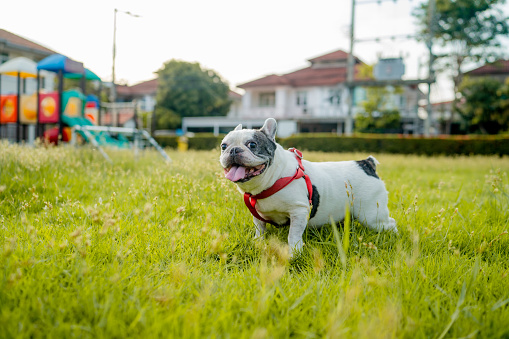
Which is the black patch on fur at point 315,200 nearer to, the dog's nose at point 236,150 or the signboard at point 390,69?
the dog's nose at point 236,150

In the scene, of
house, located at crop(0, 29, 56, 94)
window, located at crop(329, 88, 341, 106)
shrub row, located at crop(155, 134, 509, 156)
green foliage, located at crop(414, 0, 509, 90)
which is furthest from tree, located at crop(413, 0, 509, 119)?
house, located at crop(0, 29, 56, 94)

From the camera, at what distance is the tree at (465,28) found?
1224 inches

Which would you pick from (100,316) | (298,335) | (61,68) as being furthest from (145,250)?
(61,68)

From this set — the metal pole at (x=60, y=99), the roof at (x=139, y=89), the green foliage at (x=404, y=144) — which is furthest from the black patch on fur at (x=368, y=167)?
the roof at (x=139, y=89)

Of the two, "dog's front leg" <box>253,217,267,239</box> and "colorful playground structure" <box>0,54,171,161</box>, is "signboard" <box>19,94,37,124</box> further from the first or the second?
"dog's front leg" <box>253,217,267,239</box>

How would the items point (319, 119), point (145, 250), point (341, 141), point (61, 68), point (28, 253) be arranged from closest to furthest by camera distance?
1. point (28, 253)
2. point (145, 250)
3. point (61, 68)
4. point (341, 141)
5. point (319, 119)

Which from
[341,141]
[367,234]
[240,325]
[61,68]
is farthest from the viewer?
[341,141]

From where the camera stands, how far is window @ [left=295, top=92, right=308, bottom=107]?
37.1 m

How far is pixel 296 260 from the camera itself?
2621 mm

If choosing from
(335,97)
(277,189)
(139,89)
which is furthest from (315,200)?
(139,89)

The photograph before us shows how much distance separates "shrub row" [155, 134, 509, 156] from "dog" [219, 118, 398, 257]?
43.1 feet

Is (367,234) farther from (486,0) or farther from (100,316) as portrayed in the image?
(486,0)

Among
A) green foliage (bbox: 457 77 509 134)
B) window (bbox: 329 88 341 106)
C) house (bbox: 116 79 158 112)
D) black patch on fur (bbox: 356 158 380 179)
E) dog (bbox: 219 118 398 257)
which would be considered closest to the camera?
dog (bbox: 219 118 398 257)

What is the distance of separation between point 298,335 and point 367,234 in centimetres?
168
